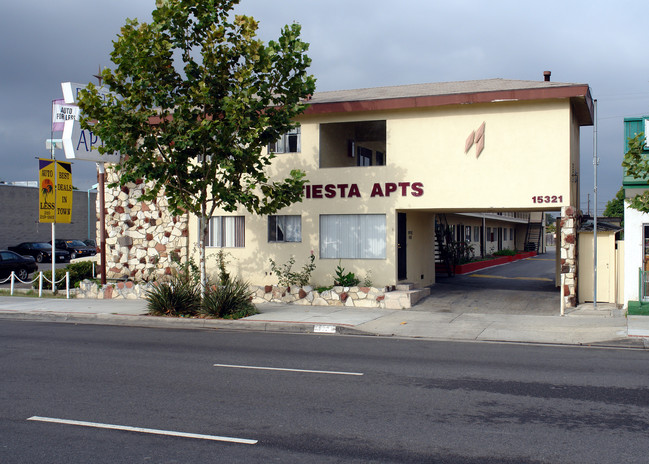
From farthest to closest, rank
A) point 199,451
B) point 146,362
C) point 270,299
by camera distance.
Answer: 1. point 270,299
2. point 146,362
3. point 199,451

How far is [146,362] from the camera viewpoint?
1073 cm

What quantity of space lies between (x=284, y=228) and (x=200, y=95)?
19.6ft

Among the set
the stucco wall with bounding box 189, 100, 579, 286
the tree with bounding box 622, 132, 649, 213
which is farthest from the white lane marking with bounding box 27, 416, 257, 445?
the stucco wall with bounding box 189, 100, 579, 286

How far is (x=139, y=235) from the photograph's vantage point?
2180 centimetres

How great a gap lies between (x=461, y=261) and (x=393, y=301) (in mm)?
12105

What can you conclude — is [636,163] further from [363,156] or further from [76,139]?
[76,139]

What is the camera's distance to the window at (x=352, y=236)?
1934cm

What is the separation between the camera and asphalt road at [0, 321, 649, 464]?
19.9 ft

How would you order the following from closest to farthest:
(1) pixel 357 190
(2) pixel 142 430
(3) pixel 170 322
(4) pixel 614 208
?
(2) pixel 142 430
(3) pixel 170 322
(1) pixel 357 190
(4) pixel 614 208

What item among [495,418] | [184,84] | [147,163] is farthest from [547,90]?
[495,418]

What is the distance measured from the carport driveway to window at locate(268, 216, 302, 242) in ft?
14.8

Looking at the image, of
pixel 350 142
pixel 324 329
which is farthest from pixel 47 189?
pixel 324 329

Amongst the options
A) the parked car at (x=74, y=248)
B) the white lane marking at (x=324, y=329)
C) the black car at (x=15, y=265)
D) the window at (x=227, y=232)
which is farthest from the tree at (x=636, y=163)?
the parked car at (x=74, y=248)

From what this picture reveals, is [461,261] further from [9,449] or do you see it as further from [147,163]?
[9,449]
